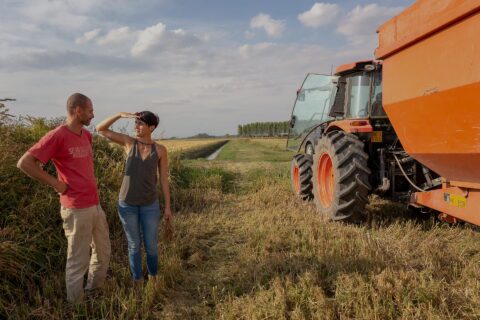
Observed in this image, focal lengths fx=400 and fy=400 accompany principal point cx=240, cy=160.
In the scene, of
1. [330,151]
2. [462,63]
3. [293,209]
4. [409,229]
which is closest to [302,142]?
[293,209]

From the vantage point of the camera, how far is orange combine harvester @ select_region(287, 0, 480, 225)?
9.85 ft

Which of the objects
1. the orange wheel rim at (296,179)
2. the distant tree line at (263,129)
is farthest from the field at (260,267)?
the distant tree line at (263,129)

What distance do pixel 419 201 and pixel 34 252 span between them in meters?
3.94

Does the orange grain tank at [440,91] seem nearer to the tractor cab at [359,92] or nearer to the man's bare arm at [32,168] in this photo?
the tractor cab at [359,92]

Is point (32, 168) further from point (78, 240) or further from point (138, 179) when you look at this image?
point (138, 179)

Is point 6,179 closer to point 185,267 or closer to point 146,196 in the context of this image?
point 146,196

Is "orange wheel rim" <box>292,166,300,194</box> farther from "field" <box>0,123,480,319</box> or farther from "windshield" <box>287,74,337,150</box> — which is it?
"field" <box>0,123,480,319</box>

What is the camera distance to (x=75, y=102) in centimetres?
306

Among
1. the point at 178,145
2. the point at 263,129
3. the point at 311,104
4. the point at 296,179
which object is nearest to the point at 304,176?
the point at 296,179

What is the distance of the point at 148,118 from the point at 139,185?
566 mm

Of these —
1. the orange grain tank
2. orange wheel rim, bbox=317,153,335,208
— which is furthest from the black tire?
the orange grain tank

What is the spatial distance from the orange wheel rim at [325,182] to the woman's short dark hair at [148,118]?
9.57ft

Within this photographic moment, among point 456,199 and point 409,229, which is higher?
point 456,199

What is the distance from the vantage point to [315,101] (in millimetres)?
7117
